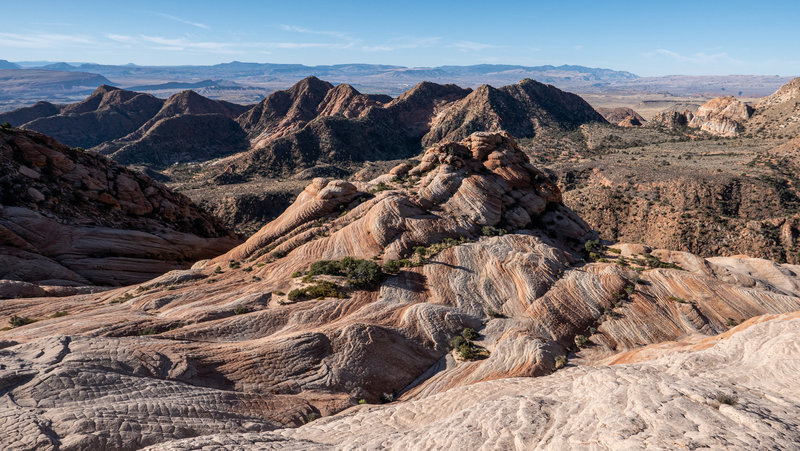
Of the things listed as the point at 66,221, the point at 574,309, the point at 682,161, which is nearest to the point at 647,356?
the point at 574,309

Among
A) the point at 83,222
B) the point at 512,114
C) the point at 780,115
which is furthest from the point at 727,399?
the point at 512,114

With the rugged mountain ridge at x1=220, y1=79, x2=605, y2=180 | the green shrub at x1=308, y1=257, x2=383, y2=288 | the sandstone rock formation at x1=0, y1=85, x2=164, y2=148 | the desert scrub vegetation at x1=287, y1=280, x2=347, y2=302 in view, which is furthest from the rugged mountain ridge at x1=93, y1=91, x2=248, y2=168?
the desert scrub vegetation at x1=287, y1=280, x2=347, y2=302

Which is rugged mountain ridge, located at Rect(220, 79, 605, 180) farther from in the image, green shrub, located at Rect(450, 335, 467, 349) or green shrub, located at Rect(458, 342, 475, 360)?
green shrub, located at Rect(458, 342, 475, 360)

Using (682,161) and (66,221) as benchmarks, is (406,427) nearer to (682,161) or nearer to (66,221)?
(66,221)

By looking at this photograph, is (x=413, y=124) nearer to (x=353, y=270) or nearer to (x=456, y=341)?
(x=353, y=270)

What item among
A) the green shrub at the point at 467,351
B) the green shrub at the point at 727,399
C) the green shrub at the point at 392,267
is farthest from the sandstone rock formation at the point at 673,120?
the green shrub at the point at 727,399

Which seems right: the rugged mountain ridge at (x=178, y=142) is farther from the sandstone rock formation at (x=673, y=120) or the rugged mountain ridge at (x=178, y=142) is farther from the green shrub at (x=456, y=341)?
the sandstone rock formation at (x=673, y=120)
